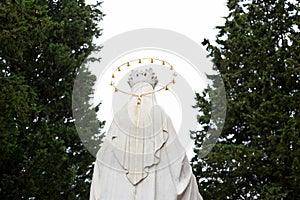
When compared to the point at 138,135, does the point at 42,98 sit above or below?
above

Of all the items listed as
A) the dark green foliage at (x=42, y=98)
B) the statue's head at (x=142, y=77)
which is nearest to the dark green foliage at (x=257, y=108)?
the dark green foliage at (x=42, y=98)

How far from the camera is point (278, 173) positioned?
447 inches

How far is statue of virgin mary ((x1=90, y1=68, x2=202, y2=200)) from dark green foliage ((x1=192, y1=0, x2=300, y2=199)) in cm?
543

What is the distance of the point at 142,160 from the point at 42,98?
748cm

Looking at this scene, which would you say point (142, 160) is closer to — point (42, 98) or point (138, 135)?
point (138, 135)

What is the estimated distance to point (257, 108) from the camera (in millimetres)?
12469

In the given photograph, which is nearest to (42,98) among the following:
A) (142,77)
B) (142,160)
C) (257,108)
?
(257,108)

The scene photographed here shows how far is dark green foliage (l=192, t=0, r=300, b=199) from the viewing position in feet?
37.3

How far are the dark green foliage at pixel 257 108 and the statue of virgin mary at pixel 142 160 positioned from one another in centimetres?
543

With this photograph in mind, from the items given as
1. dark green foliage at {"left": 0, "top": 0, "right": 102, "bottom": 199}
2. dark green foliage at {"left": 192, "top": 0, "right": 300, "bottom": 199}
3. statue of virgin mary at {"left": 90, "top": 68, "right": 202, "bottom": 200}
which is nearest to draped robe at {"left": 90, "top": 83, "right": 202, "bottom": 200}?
statue of virgin mary at {"left": 90, "top": 68, "right": 202, "bottom": 200}

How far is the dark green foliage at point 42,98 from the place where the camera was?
1023 cm

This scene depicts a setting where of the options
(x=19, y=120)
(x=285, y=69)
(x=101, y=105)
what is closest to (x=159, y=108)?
(x=101, y=105)

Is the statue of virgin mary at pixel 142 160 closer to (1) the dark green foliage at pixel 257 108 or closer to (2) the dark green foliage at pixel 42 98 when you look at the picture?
(2) the dark green foliage at pixel 42 98

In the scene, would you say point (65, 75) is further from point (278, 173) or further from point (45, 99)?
point (278, 173)
